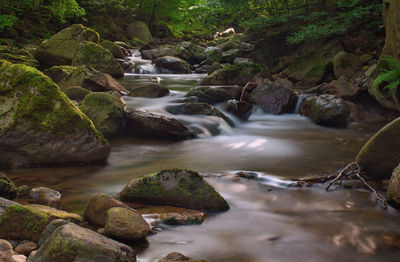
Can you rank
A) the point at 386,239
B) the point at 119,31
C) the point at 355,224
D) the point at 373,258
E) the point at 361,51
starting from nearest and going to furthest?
the point at 373,258
the point at 386,239
the point at 355,224
the point at 361,51
the point at 119,31

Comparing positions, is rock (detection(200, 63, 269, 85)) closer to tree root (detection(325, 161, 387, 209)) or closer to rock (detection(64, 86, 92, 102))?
rock (detection(64, 86, 92, 102))

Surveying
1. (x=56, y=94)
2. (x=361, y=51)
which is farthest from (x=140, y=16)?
(x=56, y=94)

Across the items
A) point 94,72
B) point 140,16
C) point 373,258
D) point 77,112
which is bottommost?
point 373,258

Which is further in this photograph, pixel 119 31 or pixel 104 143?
pixel 119 31

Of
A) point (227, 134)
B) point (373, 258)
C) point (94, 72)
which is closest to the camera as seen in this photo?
point (373, 258)

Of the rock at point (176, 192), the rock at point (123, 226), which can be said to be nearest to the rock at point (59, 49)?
the rock at point (176, 192)

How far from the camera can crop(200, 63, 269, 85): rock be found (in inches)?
492

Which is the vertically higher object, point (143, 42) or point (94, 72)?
point (143, 42)

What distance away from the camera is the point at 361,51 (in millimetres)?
12586

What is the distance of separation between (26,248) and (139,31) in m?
25.6

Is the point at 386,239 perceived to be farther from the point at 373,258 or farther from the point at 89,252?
the point at 89,252

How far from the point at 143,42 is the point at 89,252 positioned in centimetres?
2458

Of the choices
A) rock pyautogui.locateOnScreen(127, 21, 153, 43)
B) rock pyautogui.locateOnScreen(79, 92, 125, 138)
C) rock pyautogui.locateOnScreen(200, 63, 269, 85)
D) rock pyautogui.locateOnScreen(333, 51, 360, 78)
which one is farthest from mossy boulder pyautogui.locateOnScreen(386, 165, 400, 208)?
rock pyautogui.locateOnScreen(127, 21, 153, 43)

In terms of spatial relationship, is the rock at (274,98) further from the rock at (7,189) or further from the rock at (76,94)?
the rock at (7,189)
